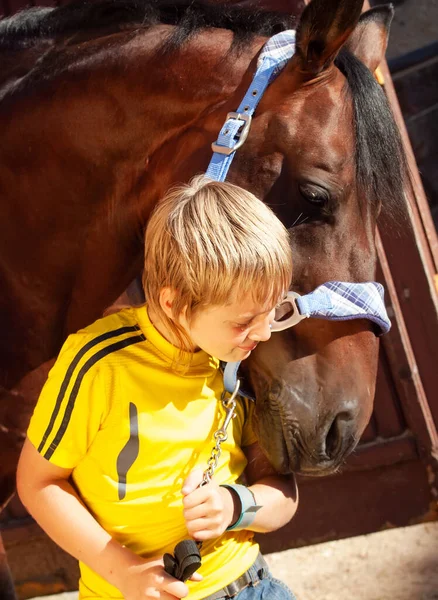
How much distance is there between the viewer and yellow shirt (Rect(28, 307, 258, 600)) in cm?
128

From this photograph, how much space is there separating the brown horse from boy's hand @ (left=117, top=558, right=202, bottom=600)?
330 mm

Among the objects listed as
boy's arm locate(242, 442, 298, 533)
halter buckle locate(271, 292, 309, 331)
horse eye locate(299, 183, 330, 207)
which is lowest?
boy's arm locate(242, 442, 298, 533)

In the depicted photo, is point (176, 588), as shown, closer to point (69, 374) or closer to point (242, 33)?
point (69, 374)

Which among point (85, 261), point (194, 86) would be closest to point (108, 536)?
point (85, 261)

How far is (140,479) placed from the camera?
1312 millimetres

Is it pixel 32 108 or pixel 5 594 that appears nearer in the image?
pixel 32 108

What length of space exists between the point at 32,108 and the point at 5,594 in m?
1.27

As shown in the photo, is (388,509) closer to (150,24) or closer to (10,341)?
(10,341)

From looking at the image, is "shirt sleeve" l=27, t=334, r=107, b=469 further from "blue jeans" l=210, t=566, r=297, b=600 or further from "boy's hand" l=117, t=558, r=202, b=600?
"blue jeans" l=210, t=566, r=297, b=600

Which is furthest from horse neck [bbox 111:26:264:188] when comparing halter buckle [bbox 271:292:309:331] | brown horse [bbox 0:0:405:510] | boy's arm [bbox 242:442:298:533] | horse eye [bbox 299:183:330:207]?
boy's arm [bbox 242:442:298:533]

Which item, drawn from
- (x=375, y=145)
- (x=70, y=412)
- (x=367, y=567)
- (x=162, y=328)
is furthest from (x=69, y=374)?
(x=367, y=567)

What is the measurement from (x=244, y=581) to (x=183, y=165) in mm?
801

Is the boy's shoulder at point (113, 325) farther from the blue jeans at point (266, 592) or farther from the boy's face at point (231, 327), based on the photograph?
the blue jeans at point (266, 592)

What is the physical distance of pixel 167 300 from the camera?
49.5 inches
